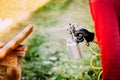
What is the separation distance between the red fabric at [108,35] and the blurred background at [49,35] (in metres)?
1.82

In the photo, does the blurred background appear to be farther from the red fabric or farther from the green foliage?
the red fabric

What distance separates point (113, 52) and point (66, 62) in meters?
2.26

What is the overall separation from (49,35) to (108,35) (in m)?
3.07

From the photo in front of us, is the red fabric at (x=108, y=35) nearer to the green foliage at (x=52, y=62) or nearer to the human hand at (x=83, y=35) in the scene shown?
the human hand at (x=83, y=35)

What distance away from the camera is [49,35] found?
18.2 feet

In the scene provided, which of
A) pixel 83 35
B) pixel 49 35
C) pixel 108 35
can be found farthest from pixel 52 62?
pixel 108 35

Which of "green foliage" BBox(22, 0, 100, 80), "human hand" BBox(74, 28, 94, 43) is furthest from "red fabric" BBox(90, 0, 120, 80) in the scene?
"green foliage" BBox(22, 0, 100, 80)

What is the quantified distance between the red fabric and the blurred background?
1816 mm

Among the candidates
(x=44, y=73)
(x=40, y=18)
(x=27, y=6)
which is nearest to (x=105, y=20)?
(x=44, y=73)

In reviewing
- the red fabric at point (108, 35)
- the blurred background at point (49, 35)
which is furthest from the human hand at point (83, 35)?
the blurred background at point (49, 35)

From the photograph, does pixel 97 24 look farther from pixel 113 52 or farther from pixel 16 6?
pixel 16 6

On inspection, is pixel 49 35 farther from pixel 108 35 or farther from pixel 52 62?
pixel 108 35

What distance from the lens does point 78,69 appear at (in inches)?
180

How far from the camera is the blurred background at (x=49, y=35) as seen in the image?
177 inches
